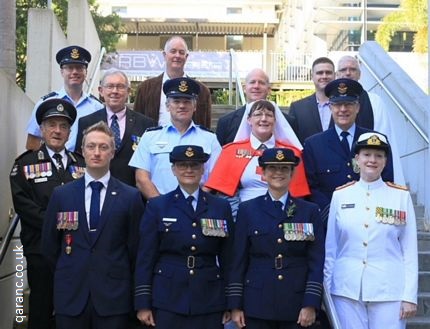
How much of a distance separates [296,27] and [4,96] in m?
31.8

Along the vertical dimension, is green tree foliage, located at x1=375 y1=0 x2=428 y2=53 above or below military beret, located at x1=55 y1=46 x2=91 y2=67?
above

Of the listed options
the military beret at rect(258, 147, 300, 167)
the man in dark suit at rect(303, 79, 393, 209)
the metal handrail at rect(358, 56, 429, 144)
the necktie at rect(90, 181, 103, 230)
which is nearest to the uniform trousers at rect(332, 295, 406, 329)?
the man in dark suit at rect(303, 79, 393, 209)

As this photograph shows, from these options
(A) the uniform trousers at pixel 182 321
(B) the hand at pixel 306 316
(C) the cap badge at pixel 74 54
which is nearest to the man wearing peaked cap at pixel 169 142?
(A) the uniform trousers at pixel 182 321

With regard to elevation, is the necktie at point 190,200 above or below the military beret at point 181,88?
below

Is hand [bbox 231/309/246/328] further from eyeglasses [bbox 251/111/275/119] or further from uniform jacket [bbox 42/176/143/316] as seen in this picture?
eyeglasses [bbox 251/111/275/119]

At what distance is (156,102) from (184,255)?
2.40 metres

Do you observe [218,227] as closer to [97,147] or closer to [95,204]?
[95,204]

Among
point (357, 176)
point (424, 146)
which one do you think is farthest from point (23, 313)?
point (424, 146)

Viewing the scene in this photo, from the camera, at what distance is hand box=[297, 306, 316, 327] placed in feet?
13.8

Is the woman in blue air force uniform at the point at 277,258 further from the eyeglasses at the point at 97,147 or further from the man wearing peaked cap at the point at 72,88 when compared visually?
the man wearing peaked cap at the point at 72,88

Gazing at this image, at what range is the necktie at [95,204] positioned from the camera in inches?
174

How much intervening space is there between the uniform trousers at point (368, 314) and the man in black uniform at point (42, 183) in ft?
7.30

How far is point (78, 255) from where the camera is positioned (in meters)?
4.33

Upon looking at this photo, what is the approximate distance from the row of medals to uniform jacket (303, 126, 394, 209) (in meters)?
0.72
